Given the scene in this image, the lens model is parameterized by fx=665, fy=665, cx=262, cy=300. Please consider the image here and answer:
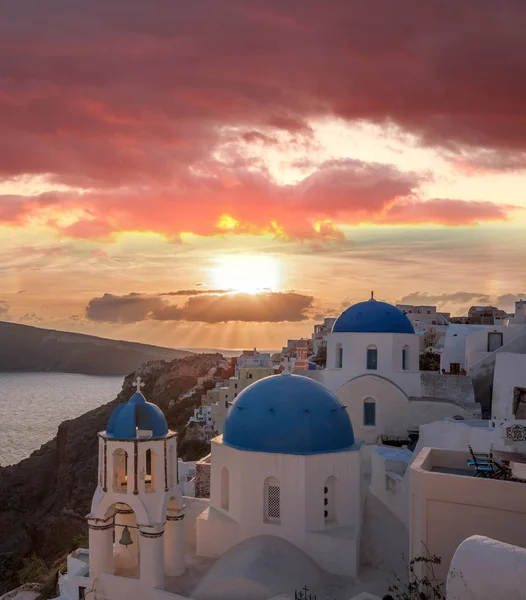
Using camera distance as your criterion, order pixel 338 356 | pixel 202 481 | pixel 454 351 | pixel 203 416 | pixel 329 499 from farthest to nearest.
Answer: pixel 203 416, pixel 454 351, pixel 338 356, pixel 202 481, pixel 329 499

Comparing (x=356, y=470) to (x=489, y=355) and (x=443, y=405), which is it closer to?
(x=443, y=405)

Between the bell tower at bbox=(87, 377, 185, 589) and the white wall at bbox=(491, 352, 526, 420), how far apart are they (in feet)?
36.6

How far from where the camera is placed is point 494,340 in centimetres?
2725

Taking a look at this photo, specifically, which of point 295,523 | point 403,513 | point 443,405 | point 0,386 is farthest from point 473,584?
point 0,386

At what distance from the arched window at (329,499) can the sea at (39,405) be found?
77.9 meters

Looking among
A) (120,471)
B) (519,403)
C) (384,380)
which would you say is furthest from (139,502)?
(519,403)

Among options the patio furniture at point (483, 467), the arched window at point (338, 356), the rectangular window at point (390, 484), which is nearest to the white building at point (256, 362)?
the arched window at point (338, 356)

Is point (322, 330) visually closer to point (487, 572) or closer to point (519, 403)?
point (519, 403)

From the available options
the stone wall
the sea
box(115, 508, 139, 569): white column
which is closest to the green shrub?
the stone wall

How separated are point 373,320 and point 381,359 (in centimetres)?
134

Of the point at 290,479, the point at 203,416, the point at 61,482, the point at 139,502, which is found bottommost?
the point at 61,482

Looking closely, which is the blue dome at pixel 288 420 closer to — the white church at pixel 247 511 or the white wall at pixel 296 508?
the white church at pixel 247 511

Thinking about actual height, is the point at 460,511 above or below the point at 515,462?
below

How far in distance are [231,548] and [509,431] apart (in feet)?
20.6
